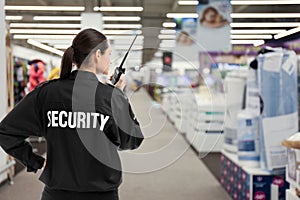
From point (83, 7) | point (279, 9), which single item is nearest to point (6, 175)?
point (83, 7)

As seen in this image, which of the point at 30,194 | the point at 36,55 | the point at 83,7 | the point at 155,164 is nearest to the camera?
the point at 155,164

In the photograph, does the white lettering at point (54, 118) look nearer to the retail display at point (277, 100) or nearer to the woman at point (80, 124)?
the woman at point (80, 124)

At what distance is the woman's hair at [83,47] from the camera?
1.50m

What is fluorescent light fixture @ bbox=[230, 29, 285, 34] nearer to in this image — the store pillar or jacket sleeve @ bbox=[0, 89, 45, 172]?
the store pillar

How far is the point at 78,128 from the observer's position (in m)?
1.51

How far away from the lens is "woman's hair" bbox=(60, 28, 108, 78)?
1.50 m

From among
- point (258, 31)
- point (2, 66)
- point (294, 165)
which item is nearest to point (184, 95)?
point (2, 66)

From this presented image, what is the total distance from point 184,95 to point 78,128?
7280 mm

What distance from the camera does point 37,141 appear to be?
321 inches

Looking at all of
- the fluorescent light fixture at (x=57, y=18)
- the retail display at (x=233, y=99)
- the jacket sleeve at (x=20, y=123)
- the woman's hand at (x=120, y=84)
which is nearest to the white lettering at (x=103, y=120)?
the woman's hand at (x=120, y=84)

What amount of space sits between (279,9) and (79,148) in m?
10.6

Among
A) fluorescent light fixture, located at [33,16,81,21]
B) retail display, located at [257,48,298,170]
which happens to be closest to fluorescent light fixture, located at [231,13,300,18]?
fluorescent light fixture, located at [33,16,81,21]

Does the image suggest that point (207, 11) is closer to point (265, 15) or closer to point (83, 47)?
point (265, 15)

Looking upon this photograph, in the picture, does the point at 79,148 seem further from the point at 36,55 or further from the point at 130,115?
the point at 36,55
